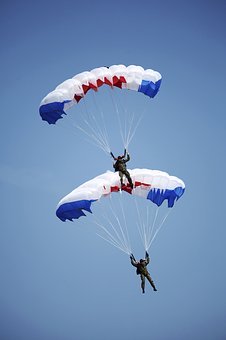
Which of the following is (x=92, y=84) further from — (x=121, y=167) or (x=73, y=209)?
(x=73, y=209)

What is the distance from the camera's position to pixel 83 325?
150 meters

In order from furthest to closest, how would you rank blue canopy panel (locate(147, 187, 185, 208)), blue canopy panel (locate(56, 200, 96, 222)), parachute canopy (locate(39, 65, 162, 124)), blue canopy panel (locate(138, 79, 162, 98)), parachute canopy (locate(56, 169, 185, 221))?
blue canopy panel (locate(138, 79, 162, 98))
blue canopy panel (locate(147, 187, 185, 208))
parachute canopy (locate(39, 65, 162, 124))
parachute canopy (locate(56, 169, 185, 221))
blue canopy panel (locate(56, 200, 96, 222))

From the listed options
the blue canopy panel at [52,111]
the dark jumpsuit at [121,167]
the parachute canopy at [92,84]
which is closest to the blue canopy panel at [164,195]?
the dark jumpsuit at [121,167]

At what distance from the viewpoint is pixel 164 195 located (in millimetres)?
24297

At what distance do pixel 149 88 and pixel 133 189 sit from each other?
13.4 ft

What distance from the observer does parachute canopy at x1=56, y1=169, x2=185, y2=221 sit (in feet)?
75.8

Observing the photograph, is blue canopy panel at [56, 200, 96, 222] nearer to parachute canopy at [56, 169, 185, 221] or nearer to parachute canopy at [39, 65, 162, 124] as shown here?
parachute canopy at [56, 169, 185, 221]

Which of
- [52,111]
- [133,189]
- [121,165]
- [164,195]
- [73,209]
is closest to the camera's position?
[121,165]

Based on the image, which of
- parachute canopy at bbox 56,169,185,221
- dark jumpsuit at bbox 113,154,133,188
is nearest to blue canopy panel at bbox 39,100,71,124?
parachute canopy at bbox 56,169,185,221

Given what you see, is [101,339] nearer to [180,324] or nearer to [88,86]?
[180,324]

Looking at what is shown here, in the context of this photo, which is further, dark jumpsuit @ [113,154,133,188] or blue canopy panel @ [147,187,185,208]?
Answer: blue canopy panel @ [147,187,185,208]

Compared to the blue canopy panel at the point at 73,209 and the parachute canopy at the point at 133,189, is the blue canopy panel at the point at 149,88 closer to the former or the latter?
the parachute canopy at the point at 133,189

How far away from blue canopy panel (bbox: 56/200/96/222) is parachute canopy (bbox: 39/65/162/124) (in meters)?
3.54

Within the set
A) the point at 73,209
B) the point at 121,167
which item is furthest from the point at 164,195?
the point at 73,209
